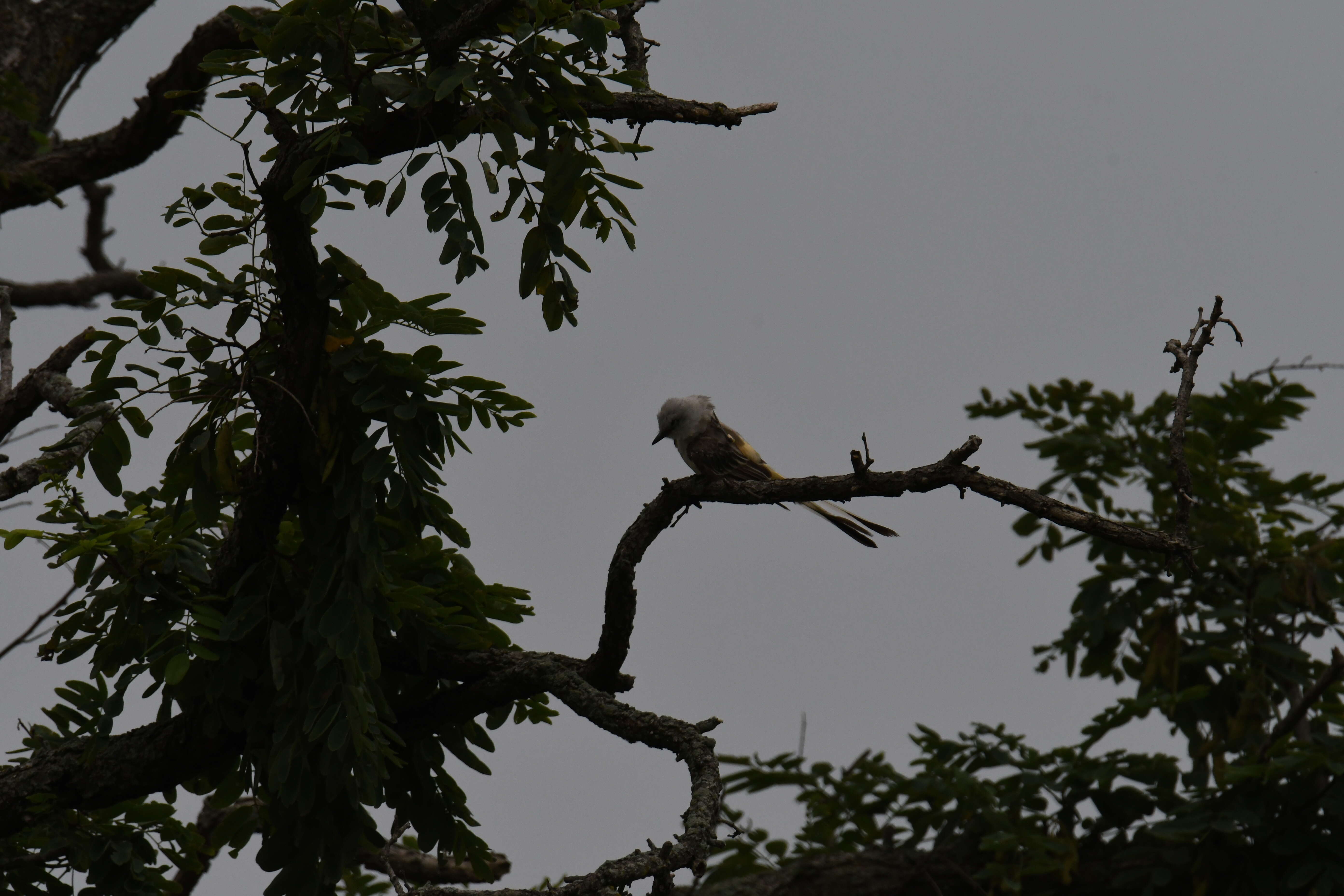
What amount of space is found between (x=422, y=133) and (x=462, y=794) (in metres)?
2.53

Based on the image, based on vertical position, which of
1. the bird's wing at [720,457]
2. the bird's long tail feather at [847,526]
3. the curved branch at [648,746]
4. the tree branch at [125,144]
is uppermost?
the tree branch at [125,144]

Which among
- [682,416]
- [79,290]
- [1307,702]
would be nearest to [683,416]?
[682,416]

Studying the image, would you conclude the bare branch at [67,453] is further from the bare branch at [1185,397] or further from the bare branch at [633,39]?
the bare branch at [1185,397]

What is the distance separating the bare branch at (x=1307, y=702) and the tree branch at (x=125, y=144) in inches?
258

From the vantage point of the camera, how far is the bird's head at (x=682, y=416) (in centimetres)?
598

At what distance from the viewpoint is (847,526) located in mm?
5016

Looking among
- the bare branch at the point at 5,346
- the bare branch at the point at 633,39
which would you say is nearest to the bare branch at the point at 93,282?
the bare branch at the point at 5,346

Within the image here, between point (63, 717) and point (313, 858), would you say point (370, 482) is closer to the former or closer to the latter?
point (313, 858)

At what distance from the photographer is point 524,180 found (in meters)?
4.18

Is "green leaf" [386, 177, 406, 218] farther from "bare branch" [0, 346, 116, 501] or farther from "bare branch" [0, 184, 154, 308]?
"bare branch" [0, 184, 154, 308]

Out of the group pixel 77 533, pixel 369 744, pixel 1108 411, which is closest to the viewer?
pixel 369 744

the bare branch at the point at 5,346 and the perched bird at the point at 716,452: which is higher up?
the bare branch at the point at 5,346

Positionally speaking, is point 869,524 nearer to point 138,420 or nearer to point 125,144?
point 138,420

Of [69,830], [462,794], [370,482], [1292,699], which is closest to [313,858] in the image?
[462,794]
